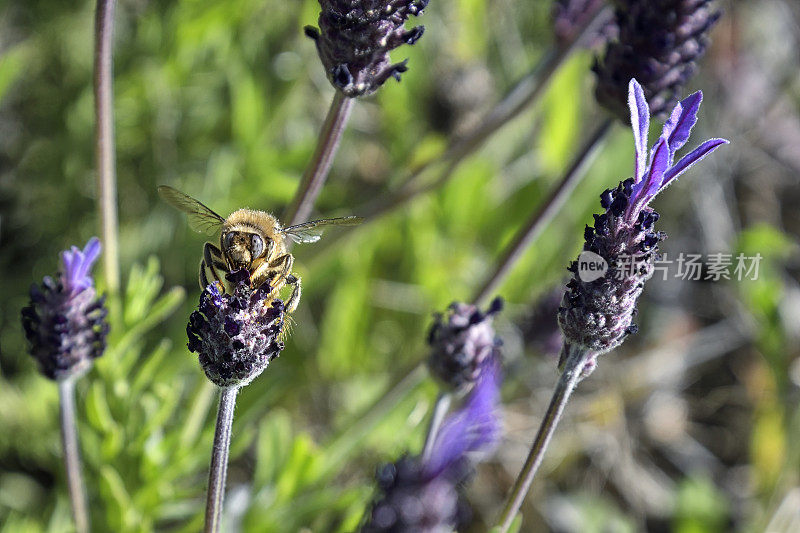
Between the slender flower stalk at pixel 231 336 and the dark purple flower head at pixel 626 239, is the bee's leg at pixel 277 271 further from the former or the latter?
the dark purple flower head at pixel 626 239

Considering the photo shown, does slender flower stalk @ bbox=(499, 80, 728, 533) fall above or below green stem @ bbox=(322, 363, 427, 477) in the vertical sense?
below

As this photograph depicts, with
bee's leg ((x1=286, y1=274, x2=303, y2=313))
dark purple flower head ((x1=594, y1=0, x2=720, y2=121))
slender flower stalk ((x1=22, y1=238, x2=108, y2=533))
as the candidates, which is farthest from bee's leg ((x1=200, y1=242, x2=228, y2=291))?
dark purple flower head ((x1=594, y1=0, x2=720, y2=121))

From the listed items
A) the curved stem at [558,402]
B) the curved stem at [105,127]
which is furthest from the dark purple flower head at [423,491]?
the curved stem at [105,127]

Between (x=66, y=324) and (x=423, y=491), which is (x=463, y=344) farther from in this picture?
(x=66, y=324)

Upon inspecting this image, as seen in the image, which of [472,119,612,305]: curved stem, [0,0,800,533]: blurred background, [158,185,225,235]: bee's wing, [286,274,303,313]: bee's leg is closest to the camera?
[286,274,303,313]: bee's leg

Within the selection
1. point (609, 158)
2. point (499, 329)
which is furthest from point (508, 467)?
point (609, 158)

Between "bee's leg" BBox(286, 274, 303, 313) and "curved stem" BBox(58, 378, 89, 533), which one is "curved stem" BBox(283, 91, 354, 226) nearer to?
"bee's leg" BBox(286, 274, 303, 313)
